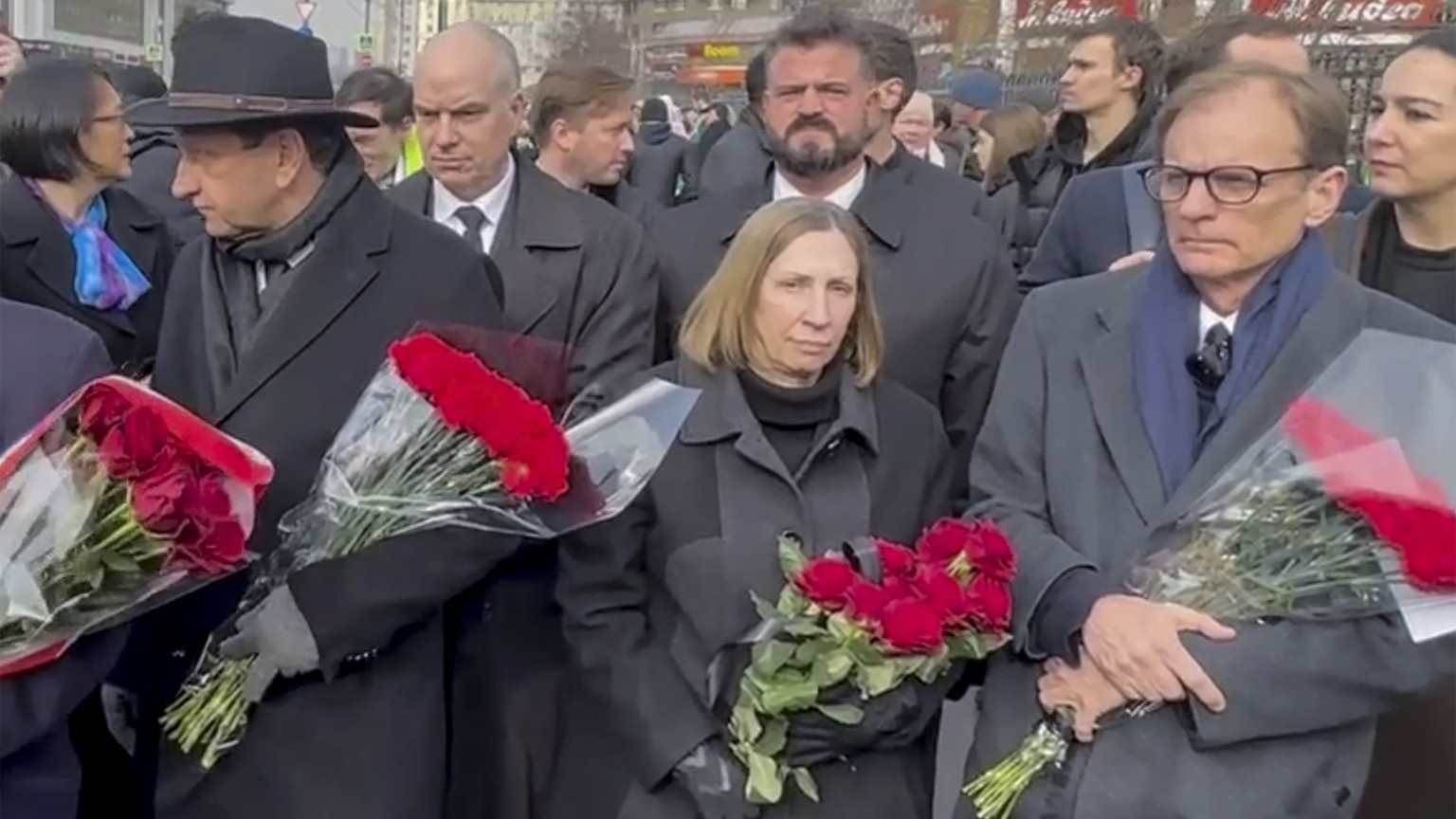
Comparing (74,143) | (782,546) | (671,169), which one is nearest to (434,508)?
(782,546)

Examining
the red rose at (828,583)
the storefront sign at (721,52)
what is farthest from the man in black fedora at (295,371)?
the storefront sign at (721,52)

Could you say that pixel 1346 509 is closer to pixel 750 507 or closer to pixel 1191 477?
pixel 1191 477

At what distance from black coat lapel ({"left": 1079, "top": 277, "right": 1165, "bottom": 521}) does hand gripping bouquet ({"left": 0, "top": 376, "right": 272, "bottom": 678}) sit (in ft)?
4.59

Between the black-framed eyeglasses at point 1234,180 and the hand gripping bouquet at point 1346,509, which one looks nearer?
the hand gripping bouquet at point 1346,509

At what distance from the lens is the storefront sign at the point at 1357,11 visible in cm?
1612

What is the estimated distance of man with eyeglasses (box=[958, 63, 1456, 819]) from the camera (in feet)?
8.00

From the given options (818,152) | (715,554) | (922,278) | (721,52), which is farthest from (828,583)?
(721,52)

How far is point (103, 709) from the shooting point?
338 cm

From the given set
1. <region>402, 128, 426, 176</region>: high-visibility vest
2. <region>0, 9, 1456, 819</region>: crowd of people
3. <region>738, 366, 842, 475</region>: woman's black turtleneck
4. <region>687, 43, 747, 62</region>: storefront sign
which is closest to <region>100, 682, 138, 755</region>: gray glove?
<region>0, 9, 1456, 819</region>: crowd of people

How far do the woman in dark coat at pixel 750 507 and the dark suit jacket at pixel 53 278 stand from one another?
1.58 m

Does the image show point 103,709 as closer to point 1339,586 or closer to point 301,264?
point 301,264

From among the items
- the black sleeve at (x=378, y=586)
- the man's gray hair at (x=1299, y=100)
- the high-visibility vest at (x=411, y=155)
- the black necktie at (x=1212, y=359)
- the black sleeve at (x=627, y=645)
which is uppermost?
the man's gray hair at (x=1299, y=100)

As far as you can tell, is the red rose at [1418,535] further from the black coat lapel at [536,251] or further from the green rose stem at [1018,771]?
the black coat lapel at [536,251]

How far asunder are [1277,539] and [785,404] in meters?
0.97
